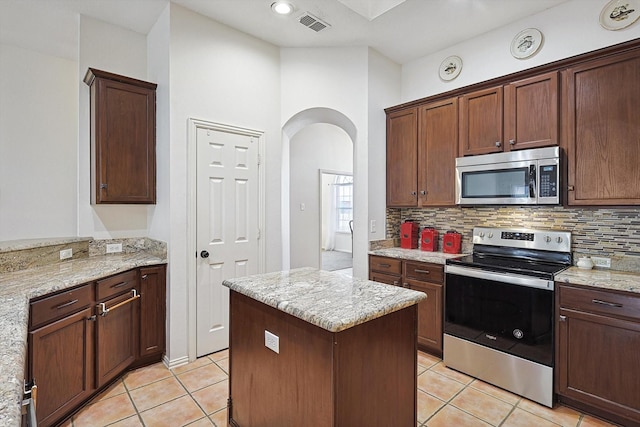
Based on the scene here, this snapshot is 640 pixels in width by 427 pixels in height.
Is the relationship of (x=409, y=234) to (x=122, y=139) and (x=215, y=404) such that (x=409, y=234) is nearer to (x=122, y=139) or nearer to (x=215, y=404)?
(x=215, y=404)

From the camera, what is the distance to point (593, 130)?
7.95 ft

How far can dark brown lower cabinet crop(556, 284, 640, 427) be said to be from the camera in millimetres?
2045

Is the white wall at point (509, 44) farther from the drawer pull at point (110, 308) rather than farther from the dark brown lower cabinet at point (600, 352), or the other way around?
the drawer pull at point (110, 308)

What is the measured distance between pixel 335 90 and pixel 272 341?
2.79 metres

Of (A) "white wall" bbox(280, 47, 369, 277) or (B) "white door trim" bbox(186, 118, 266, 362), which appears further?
(A) "white wall" bbox(280, 47, 369, 277)

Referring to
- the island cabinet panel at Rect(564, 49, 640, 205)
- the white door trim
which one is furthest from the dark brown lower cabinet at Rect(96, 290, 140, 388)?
the island cabinet panel at Rect(564, 49, 640, 205)

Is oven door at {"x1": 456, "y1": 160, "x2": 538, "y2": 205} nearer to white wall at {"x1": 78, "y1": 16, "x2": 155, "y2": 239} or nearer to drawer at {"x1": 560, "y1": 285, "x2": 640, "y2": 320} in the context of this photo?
drawer at {"x1": 560, "y1": 285, "x2": 640, "y2": 320}

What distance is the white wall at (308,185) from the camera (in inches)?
222

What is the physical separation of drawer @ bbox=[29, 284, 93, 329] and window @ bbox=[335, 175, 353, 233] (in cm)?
735

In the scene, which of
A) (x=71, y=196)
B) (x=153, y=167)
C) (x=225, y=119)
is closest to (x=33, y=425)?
(x=153, y=167)

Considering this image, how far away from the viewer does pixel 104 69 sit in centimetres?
309

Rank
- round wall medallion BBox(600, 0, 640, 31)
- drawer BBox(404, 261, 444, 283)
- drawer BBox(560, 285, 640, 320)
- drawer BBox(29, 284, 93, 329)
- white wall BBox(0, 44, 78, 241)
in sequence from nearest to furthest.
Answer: drawer BBox(29, 284, 93, 329), drawer BBox(560, 285, 640, 320), round wall medallion BBox(600, 0, 640, 31), drawer BBox(404, 261, 444, 283), white wall BBox(0, 44, 78, 241)

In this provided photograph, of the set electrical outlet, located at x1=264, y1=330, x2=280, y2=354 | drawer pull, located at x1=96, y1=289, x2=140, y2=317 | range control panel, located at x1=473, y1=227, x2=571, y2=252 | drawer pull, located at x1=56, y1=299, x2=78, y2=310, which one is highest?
range control panel, located at x1=473, y1=227, x2=571, y2=252

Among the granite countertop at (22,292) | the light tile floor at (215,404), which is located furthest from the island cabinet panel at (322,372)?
the granite countertop at (22,292)
